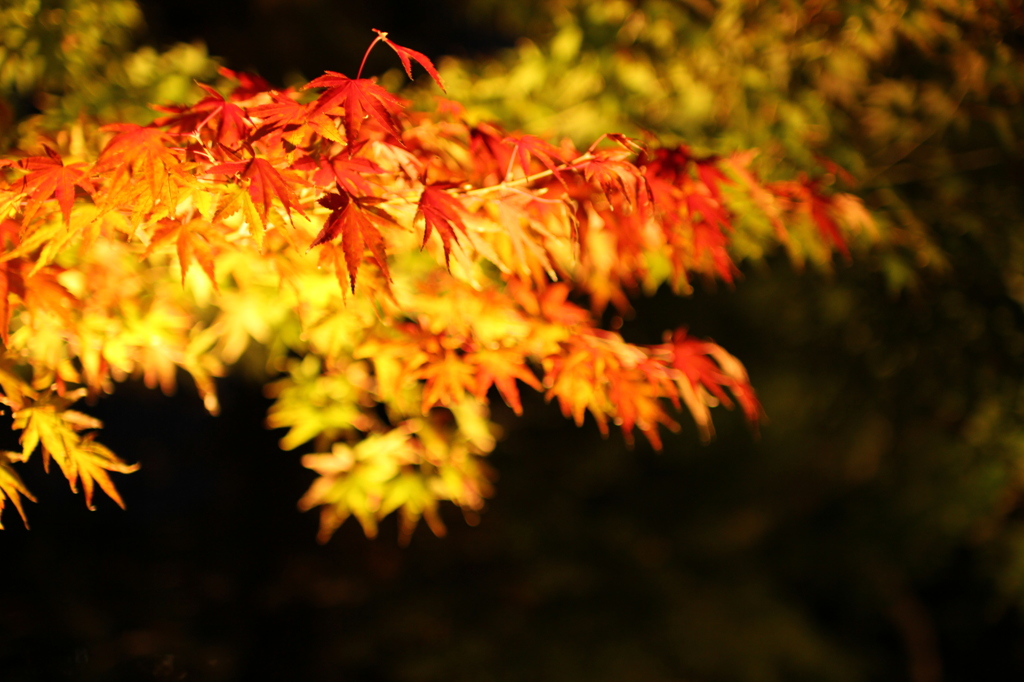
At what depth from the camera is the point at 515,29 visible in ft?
9.48

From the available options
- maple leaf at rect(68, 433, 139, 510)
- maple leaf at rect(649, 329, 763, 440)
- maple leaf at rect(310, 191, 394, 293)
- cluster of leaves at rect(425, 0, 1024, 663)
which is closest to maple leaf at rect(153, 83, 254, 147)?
maple leaf at rect(310, 191, 394, 293)

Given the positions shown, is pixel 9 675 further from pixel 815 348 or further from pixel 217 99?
pixel 815 348

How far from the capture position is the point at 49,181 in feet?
2.75

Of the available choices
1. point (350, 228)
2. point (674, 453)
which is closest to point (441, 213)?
point (350, 228)

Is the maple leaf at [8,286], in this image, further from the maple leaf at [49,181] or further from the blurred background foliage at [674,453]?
the blurred background foliage at [674,453]

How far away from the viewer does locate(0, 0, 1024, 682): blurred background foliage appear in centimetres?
204

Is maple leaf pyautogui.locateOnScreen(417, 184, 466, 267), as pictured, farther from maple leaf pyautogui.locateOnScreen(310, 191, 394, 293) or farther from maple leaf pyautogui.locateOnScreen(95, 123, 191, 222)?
maple leaf pyautogui.locateOnScreen(95, 123, 191, 222)

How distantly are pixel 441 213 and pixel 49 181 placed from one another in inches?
20.0

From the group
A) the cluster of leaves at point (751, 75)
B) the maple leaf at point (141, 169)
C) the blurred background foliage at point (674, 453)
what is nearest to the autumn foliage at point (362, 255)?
the maple leaf at point (141, 169)

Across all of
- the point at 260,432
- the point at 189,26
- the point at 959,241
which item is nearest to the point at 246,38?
the point at 189,26

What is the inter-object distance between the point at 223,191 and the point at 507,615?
127 inches

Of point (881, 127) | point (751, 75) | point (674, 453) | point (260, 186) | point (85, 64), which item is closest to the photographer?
point (260, 186)

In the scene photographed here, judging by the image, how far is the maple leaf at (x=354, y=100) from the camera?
0.85 metres

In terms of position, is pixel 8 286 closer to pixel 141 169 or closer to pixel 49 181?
pixel 49 181
